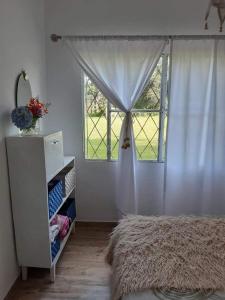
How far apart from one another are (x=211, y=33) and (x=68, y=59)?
1.51 meters

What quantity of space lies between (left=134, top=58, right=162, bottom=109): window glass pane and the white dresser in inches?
45.8

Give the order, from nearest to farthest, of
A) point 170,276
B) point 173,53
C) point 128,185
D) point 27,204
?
point 170,276, point 27,204, point 173,53, point 128,185

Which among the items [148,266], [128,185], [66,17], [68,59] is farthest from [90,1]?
[148,266]

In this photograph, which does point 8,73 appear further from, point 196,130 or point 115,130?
point 196,130

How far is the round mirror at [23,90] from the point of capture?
2166mm

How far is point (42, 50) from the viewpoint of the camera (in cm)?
279

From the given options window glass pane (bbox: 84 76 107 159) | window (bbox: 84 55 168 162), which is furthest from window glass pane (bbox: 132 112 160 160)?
window glass pane (bbox: 84 76 107 159)

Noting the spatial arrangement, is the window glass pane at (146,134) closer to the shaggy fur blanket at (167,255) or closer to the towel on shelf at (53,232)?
the shaggy fur blanket at (167,255)

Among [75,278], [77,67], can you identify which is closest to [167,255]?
[75,278]

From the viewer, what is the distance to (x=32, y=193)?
79.5 inches

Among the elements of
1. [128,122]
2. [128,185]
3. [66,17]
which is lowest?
[128,185]

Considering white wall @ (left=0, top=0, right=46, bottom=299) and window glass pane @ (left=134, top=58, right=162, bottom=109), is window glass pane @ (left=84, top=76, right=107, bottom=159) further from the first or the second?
white wall @ (left=0, top=0, right=46, bottom=299)

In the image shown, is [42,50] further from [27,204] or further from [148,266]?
[148,266]

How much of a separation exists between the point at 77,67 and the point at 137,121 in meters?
0.88
